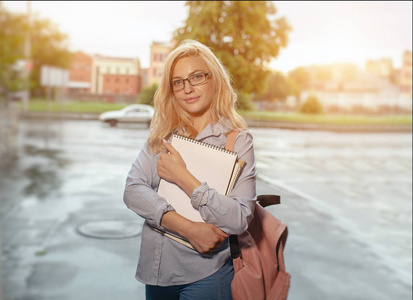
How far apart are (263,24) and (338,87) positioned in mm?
1755

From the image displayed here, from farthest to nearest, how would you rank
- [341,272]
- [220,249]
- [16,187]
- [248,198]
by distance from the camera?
[16,187], [341,272], [220,249], [248,198]

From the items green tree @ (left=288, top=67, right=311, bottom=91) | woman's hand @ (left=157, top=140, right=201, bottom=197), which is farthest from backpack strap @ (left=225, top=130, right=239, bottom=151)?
green tree @ (left=288, top=67, right=311, bottom=91)

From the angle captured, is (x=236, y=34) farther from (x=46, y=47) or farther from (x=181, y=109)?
(x=46, y=47)

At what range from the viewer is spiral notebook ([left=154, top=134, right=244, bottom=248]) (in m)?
1.00

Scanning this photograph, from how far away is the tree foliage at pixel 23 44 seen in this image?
388 cm

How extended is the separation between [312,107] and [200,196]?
3.57 meters

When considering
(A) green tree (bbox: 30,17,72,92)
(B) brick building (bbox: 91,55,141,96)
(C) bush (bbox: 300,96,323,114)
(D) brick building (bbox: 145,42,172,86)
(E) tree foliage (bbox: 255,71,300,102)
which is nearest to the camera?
(D) brick building (bbox: 145,42,172,86)

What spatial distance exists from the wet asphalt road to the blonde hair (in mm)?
384

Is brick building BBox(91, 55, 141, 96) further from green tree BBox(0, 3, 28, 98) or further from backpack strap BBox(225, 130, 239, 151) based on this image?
backpack strap BBox(225, 130, 239, 151)

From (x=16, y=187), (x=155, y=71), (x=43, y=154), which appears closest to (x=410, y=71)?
(x=155, y=71)

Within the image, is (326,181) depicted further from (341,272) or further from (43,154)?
(43,154)

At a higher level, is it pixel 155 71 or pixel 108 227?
pixel 155 71

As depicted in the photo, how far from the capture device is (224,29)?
2.63m

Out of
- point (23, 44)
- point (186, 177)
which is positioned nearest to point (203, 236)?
point (186, 177)
